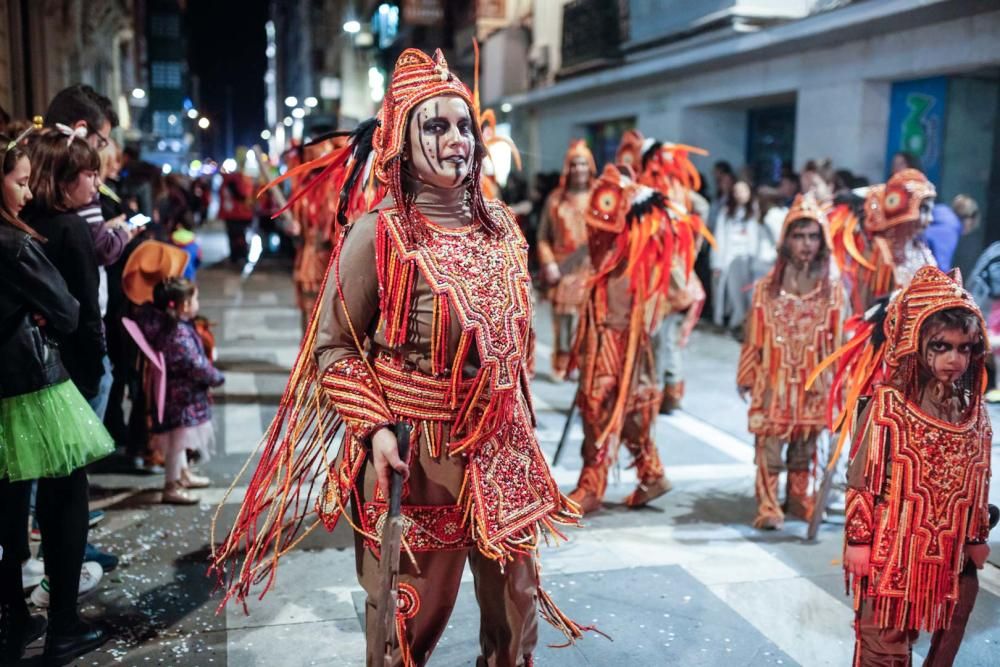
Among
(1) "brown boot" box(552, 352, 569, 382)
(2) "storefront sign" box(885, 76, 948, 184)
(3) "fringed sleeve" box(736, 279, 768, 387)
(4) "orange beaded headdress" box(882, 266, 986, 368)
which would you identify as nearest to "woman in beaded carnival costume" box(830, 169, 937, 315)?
(3) "fringed sleeve" box(736, 279, 768, 387)

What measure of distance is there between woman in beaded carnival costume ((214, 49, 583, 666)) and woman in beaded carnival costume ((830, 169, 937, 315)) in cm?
316

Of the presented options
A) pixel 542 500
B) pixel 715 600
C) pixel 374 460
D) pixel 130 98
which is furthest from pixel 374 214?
pixel 130 98

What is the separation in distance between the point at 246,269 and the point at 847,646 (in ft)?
50.7

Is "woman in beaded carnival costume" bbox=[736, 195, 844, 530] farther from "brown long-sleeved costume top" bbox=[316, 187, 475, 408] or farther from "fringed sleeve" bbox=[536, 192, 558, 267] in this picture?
"fringed sleeve" bbox=[536, 192, 558, 267]

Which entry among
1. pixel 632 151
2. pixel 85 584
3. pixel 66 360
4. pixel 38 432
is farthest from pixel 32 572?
pixel 632 151

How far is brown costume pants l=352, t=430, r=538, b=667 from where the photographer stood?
267cm

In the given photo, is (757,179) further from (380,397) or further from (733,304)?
(380,397)

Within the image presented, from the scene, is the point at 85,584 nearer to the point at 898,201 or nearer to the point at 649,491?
the point at 649,491

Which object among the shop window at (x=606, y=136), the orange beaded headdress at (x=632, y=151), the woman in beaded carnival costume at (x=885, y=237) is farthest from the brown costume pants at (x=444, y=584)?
the shop window at (x=606, y=136)

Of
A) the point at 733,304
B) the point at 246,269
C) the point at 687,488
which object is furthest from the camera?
the point at 246,269

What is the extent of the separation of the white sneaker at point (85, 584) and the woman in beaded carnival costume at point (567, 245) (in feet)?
14.8

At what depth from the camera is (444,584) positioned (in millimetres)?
2738

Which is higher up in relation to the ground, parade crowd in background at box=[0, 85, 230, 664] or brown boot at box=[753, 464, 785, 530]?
parade crowd in background at box=[0, 85, 230, 664]

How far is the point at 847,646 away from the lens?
143 inches
